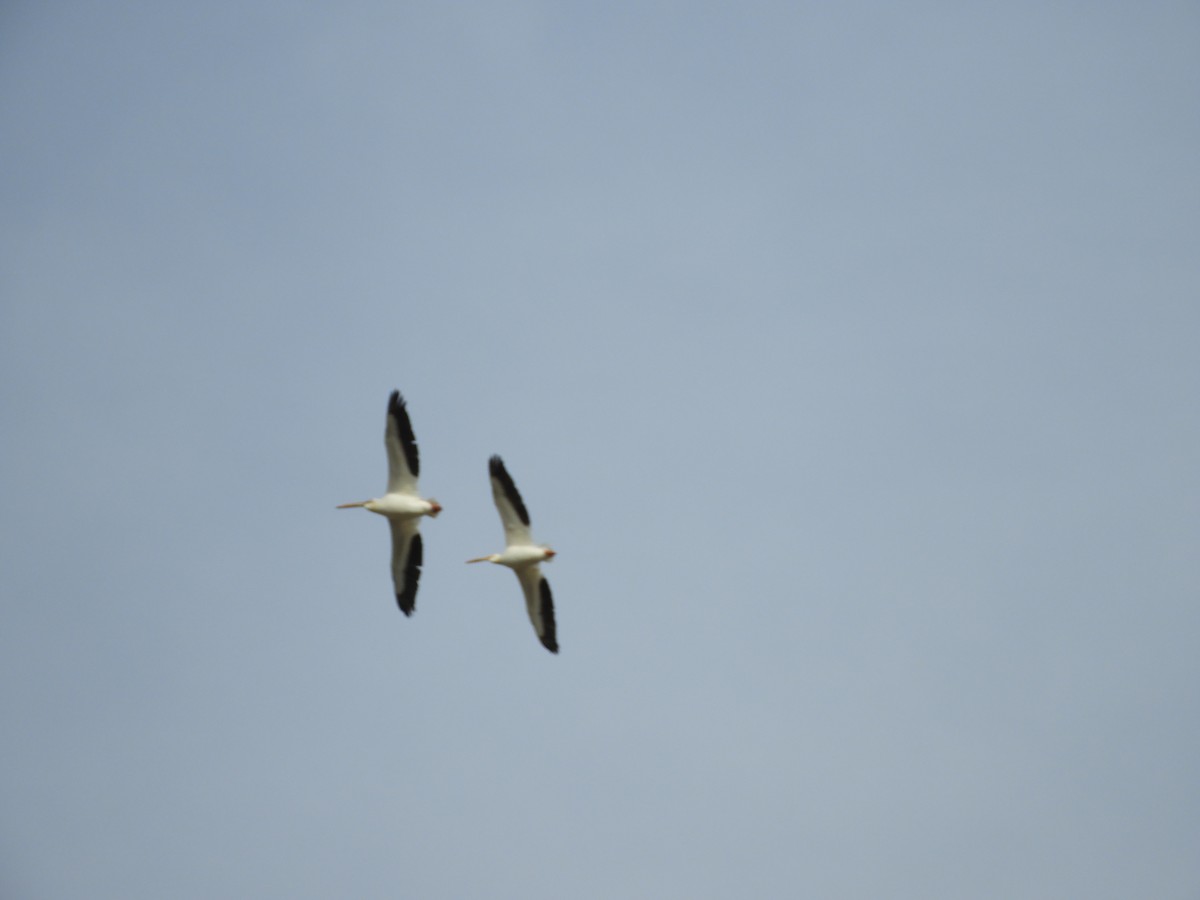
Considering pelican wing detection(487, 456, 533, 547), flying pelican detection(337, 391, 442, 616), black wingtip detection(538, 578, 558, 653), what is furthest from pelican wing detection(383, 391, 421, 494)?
black wingtip detection(538, 578, 558, 653)

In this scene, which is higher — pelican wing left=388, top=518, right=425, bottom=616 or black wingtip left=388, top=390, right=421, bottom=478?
black wingtip left=388, top=390, right=421, bottom=478

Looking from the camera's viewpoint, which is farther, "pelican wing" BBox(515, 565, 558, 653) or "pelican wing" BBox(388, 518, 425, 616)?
"pelican wing" BBox(388, 518, 425, 616)

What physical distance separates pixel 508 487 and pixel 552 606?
13.0 ft

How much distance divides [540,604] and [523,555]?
189 cm

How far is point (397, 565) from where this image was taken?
43938mm

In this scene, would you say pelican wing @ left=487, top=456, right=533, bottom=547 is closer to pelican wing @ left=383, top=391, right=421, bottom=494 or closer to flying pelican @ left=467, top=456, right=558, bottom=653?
flying pelican @ left=467, top=456, right=558, bottom=653

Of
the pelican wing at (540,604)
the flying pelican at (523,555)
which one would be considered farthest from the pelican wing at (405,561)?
the pelican wing at (540,604)

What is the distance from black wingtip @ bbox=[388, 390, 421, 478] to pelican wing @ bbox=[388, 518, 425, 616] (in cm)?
225

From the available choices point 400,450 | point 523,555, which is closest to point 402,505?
point 400,450

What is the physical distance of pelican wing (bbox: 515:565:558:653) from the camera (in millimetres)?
43062

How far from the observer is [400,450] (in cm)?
4234

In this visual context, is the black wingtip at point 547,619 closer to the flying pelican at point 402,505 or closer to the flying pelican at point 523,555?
the flying pelican at point 523,555

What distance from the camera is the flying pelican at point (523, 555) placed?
41781mm

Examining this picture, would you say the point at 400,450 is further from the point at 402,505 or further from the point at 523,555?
the point at 523,555
